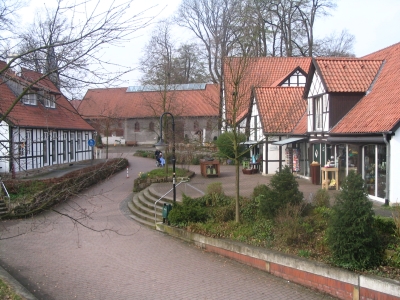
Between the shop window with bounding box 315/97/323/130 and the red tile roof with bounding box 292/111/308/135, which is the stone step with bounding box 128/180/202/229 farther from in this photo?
the red tile roof with bounding box 292/111/308/135

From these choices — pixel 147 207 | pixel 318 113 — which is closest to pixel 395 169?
pixel 318 113

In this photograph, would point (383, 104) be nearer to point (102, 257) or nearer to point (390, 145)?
point (390, 145)

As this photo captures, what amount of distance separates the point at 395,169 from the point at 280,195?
422 cm

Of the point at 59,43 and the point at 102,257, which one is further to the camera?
the point at 102,257

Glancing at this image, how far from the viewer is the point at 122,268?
449 inches

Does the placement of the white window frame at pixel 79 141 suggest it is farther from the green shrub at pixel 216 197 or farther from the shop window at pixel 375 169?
the shop window at pixel 375 169

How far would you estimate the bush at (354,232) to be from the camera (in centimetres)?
903

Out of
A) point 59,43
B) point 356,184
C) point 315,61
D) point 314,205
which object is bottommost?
point 314,205

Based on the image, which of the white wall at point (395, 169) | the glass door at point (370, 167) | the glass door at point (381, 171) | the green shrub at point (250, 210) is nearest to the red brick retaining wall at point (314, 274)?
the green shrub at point (250, 210)

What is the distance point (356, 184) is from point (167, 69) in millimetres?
19500

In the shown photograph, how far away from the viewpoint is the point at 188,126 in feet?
169

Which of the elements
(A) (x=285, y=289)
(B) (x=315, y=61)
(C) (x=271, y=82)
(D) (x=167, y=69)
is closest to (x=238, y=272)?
(A) (x=285, y=289)

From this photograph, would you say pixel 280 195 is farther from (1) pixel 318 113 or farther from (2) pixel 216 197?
(1) pixel 318 113

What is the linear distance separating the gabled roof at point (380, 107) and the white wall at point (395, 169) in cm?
46
